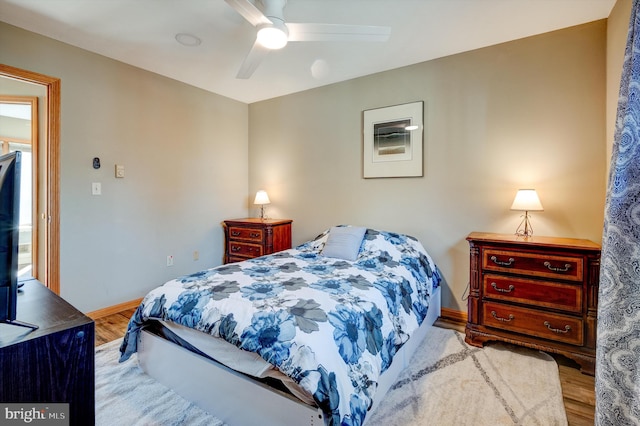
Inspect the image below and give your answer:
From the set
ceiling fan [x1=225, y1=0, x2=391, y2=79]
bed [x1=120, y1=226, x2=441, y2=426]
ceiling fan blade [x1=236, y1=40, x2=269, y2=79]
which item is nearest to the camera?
bed [x1=120, y1=226, x2=441, y2=426]

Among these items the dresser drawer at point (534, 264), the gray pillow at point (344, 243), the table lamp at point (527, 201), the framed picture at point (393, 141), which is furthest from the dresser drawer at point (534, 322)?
the framed picture at point (393, 141)

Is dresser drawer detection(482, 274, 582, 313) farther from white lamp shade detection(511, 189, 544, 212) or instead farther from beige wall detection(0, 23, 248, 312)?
beige wall detection(0, 23, 248, 312)

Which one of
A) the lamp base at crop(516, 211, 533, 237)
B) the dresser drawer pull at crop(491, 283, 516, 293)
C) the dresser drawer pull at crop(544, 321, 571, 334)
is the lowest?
the dresser drawer pull at crop(544, 321, 571, 334)

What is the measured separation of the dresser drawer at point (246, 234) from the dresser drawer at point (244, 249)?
6 cm

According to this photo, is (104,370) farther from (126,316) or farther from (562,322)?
(562,322)

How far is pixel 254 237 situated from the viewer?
371cm

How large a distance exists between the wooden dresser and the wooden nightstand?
213cm

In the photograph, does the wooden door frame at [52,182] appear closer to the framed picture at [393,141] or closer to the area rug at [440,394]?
the area rug at [440,394]

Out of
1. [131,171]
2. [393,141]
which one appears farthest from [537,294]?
[131,171]

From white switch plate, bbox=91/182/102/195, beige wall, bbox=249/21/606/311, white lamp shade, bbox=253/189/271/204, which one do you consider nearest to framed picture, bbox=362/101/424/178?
beige wall, bbox=249/21/606/311

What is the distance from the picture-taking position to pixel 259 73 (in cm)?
330

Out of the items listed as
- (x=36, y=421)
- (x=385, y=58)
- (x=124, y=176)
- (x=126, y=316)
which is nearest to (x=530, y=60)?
(x=385, y=58)

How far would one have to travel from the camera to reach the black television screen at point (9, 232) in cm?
88

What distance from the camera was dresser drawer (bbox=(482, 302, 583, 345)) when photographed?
210 centimetres
